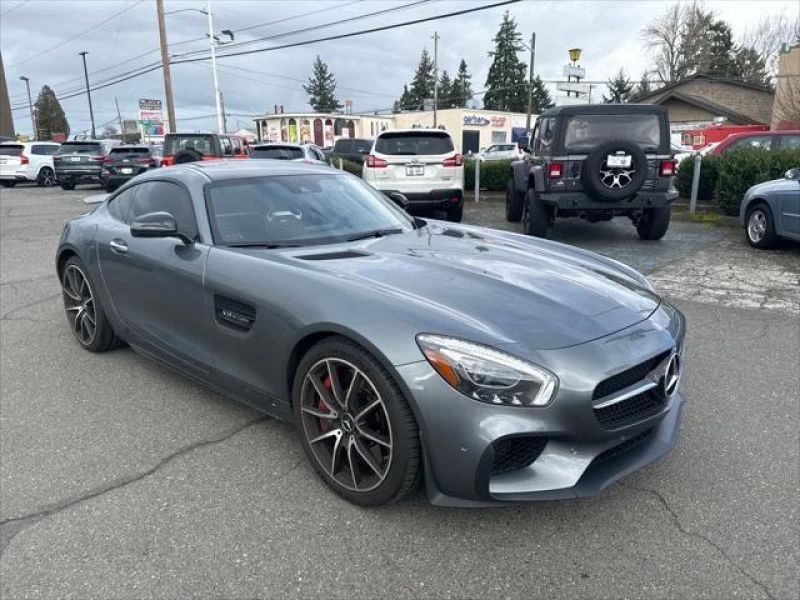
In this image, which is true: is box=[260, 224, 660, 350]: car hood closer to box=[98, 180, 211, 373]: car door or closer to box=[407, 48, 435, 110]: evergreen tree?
box=[98, 180, 211, 373]: car door

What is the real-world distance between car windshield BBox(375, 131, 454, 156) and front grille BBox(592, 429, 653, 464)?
346 inches

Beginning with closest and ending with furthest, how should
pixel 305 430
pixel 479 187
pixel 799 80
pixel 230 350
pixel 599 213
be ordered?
pixel 305 430
pixel 230 350
pixel 599 213
pixel 479 187
pixel 799 80

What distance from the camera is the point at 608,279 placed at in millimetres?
3205

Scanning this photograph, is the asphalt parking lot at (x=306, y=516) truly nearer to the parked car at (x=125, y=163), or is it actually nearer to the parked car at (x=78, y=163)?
the parked car at (x=125, y=163)

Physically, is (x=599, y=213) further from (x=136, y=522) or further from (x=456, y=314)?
(x=136, y=522)

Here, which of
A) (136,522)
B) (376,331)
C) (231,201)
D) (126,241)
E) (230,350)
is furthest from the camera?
(126,241)

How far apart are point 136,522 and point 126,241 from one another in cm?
199

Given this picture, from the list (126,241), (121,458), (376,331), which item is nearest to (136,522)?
(121,458)

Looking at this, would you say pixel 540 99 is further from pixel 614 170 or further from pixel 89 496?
pixel 89 496

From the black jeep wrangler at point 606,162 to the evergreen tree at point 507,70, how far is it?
7716 cm

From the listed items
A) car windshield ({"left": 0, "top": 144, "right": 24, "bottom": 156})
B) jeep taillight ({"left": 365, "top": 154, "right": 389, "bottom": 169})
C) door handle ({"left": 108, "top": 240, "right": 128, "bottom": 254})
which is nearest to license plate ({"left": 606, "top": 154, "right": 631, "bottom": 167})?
jeep taillight ({"left": 365, "top": 154, "right": 389, "bottom": 169})

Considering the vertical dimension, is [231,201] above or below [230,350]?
above

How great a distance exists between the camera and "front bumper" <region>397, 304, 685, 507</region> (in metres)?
2.22

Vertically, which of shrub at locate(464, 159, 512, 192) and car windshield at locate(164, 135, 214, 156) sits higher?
car windshield at locate(164, 135, 214, 156)
